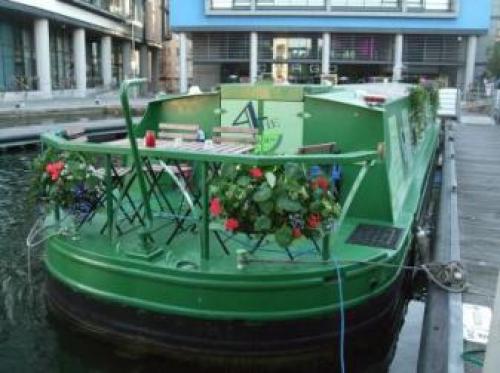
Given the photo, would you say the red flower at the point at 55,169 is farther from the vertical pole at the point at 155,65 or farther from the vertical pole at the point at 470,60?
the vertical pole at the point at 155,65

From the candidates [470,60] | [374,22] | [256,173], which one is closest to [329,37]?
[374,22]

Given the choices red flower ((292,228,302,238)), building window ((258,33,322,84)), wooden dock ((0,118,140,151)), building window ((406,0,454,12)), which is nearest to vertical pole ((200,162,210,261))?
red flower ((292,228,302,238))

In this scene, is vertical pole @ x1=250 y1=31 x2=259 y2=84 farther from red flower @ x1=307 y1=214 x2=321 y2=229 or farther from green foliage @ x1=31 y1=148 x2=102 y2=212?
red flower @ x1=307 y1=214 x2=321 y2=229

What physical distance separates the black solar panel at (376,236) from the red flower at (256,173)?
1.44 meters

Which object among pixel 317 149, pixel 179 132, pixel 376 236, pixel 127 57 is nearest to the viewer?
pixel 317 149

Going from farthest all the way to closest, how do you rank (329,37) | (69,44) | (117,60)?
1. (117,60)
2. (69,44)
3. (329,37)

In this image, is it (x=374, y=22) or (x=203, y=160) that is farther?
(x=374, y=22)

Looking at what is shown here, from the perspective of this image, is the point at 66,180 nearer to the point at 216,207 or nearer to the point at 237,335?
the point at 216,207

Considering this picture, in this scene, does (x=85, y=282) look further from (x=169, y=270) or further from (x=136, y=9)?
(x=136, y=9)

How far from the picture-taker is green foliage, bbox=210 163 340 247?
4.30 m

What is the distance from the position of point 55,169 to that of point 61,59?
138 feet

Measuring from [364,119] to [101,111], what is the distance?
80.9 ft

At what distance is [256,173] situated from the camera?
14.6ft

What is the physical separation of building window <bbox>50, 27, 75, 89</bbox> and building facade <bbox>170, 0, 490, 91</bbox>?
27.0 feet
